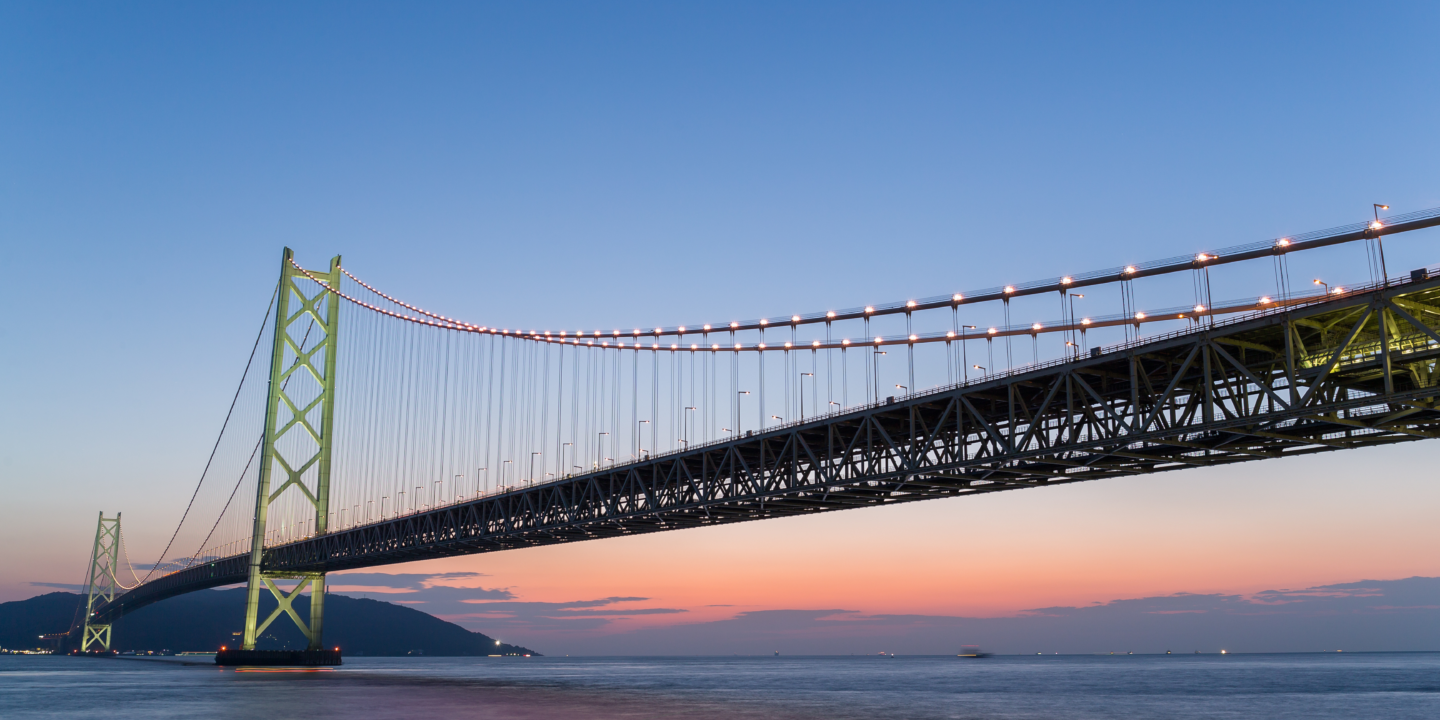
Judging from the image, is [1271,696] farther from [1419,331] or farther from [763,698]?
[1419,331]

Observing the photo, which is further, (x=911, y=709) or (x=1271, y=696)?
(x=1271, y=696)

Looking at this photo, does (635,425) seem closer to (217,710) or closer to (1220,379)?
(217,710)

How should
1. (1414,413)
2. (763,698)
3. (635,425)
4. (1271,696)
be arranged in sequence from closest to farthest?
1. (1414,413)
2. (763,698)
3. (1271,696)
4. (635,425)

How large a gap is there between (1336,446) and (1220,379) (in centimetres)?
329

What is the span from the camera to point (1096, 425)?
3027 cm

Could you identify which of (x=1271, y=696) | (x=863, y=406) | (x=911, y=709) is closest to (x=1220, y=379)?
(x=863, y=406)

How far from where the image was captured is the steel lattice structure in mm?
24312

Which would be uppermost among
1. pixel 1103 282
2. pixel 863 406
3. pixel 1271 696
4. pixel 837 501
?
pixel 1103 282

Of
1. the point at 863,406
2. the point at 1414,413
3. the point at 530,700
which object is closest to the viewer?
A: the point at 1414,413

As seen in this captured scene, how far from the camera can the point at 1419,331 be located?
76.7ft

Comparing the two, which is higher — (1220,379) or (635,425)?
(635,425)

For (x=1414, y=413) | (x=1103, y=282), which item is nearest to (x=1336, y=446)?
(x=1414, y=413)

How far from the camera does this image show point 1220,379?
89.7 ft

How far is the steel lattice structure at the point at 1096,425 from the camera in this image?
24.3m
